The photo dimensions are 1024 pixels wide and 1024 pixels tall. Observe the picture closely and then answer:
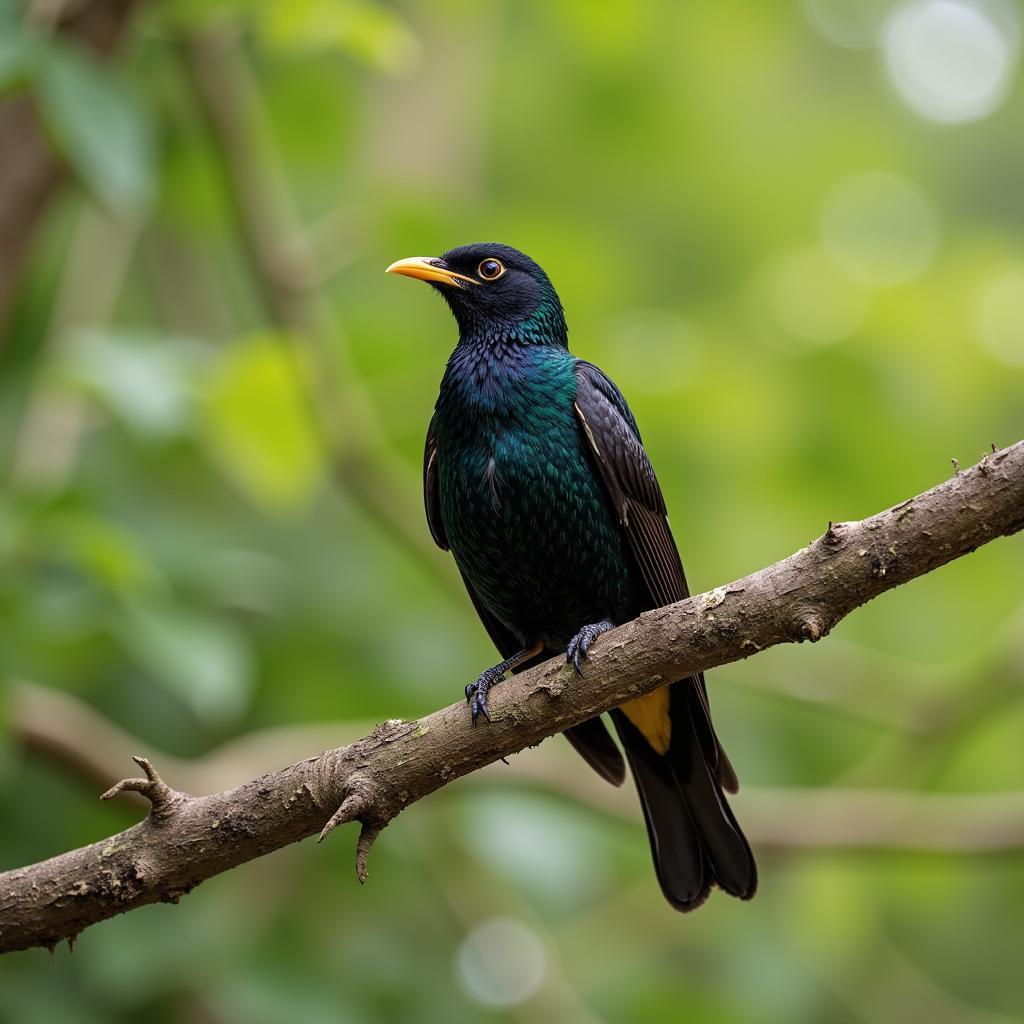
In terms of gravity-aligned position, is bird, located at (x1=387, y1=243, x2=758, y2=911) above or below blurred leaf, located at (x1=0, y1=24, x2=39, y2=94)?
below

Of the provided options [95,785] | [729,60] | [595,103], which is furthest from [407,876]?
[729,60]

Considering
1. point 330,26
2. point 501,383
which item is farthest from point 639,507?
point 330,26

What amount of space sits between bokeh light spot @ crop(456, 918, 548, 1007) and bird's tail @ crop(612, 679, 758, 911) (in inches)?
57.4

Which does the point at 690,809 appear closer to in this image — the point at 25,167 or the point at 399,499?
the point at 399,499

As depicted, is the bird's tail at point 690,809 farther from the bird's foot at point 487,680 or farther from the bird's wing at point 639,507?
the bird's foot at point 487,680

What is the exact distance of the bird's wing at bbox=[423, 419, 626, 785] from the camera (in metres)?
4.25

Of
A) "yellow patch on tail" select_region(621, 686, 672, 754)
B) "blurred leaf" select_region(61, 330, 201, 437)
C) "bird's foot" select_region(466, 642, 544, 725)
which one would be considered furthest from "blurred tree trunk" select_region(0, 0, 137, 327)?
"yellow patch on tail" select_region(621, 686, 672, 754)

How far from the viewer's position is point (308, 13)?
4.53m

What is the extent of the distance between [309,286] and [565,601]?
1897 mm

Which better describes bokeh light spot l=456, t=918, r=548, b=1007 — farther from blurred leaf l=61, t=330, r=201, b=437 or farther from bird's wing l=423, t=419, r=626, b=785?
blurred leaf l=61, t=330, r=201, b=437

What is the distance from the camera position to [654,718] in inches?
169

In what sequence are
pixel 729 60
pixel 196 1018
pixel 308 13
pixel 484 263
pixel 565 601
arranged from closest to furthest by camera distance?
pixel 565 601
pixel 308 13
pixel 484 263
pixel 196 1018
pixel 729 60

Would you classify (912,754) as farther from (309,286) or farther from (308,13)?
(308,13)

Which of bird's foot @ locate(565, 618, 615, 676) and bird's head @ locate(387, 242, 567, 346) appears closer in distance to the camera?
bird's foot @ locate(565, 618, 615, 676)
